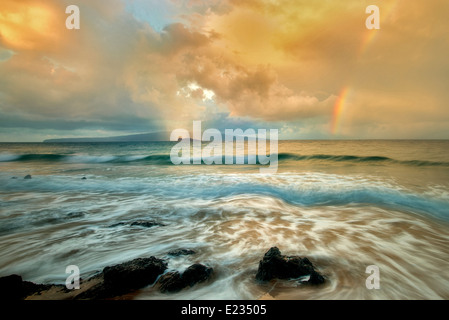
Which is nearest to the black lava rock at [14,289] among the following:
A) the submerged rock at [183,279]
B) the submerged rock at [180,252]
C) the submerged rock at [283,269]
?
the submerged rock at [183,279]

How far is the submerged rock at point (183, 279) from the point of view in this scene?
10.0ft

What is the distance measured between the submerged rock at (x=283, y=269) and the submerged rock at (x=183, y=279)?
853 mm

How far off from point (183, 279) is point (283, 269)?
148 centimetres

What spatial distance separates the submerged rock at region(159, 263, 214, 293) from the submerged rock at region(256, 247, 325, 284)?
853mm

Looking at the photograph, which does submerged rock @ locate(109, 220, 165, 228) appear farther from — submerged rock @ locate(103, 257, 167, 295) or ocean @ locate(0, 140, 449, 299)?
submerged rock @ locate(103, 257, 167, 295)

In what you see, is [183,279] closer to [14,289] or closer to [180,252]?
[180,252]

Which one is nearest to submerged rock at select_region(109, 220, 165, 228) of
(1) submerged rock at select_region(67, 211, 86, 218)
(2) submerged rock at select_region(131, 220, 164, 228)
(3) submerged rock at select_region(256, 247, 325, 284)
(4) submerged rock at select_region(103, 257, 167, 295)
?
(2) submerged rock at select_region(131, 220, 164, 228)

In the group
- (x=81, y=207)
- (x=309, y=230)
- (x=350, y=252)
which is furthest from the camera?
(x=81, y=207)

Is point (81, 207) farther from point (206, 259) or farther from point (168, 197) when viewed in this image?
point (206, 259)
